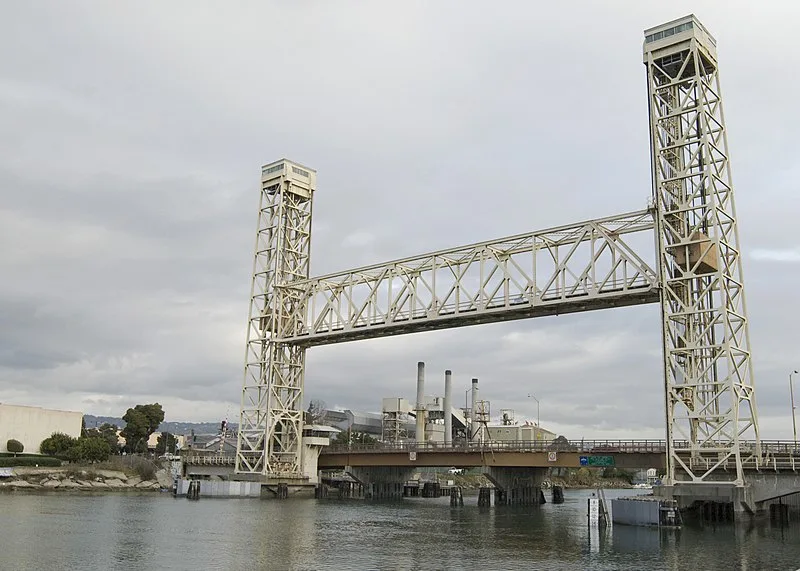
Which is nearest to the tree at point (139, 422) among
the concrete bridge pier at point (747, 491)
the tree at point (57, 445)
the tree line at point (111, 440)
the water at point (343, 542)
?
the tree line at point (111, 440)

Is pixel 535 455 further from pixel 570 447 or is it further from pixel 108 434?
pixel 108 434

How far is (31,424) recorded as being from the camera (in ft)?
337

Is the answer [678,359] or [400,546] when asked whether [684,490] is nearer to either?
[678,359]

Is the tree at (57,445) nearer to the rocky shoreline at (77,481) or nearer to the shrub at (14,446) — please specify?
the shrub at (14,446)

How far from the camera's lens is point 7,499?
221 feet

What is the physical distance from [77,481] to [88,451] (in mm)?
8461

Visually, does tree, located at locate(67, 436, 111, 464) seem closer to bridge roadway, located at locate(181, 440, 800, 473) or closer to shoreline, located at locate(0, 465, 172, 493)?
shoreline, located at locate(0, 465, 172, 493)

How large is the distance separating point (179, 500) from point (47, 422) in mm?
38766

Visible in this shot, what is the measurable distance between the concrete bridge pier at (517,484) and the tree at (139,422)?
61.7 m

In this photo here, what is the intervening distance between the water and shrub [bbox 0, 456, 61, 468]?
1103 inches

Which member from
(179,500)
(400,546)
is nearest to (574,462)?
(400,546)

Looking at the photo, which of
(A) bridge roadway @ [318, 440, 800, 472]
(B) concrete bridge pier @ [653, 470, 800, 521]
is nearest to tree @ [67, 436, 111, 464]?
(A) bridge roadway @ [318, 440, 800, 472]

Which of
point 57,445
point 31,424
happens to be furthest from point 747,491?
point 31,424

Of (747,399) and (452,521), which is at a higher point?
(747,399)
